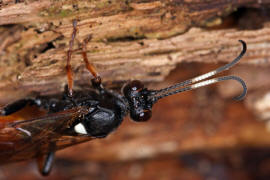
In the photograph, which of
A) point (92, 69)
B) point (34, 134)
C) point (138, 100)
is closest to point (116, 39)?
point (92, 69)

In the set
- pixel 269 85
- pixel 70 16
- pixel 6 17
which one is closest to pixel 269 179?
pixel 269 85

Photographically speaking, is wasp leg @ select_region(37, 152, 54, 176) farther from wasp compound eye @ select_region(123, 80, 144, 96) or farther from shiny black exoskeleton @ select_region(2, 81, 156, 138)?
wasp compound eye @ select_region(123, 80, 144, 96)

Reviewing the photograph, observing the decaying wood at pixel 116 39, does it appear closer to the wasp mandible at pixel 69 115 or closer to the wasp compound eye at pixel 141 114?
the wasp mandible at pixel 69 115

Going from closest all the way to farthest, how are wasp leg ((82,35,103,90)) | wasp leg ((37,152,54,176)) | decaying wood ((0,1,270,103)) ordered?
decaying wood ((0,1,270,103)) < wasp leg ((82,35,103,90)) < wasp leg ((37,152,54,176))

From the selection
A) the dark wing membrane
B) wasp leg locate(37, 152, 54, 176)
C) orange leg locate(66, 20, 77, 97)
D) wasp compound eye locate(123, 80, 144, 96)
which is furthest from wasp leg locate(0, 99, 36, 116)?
wasp compound eye locate(123, 80, 144, 96)

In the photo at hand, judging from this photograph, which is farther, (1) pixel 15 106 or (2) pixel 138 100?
(1) pixel 15 106

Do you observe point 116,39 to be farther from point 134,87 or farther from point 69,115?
point 69,115
